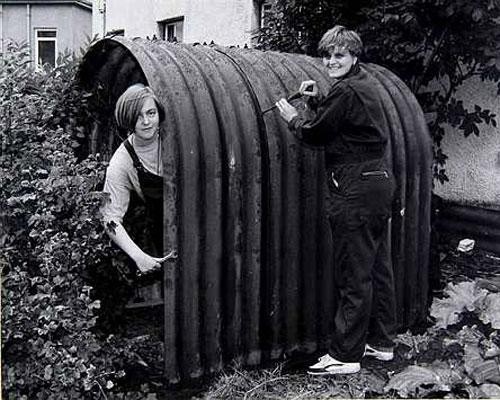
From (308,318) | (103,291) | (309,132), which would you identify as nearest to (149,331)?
(103,291)

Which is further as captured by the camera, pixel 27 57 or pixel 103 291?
pixel 27 57

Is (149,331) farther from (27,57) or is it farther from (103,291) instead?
(27,57)

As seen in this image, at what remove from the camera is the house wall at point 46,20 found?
2153cm

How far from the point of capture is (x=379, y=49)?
672 centimetres

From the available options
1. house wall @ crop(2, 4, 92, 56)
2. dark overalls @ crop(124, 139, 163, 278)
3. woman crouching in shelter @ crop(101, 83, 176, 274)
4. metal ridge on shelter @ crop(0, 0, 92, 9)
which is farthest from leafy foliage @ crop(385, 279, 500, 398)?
metal ridge on shelter @ crop(0, 0, 92, 9)

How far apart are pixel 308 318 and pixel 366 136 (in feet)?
4.04

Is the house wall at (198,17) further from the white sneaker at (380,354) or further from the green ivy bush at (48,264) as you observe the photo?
the green ivy bush at (48,264)

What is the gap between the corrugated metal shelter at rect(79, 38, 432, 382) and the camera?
397cm

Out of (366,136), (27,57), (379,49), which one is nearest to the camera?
(366,136)

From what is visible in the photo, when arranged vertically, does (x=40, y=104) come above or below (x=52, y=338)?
above

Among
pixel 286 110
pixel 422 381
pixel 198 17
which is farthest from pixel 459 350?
pixel 198 17

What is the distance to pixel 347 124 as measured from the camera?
4.04 metres

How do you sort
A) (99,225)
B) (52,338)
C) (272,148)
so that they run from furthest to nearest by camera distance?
(272,148), (99,225), (52,338)

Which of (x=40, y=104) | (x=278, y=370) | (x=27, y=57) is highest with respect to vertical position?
(x=27, y=57)
